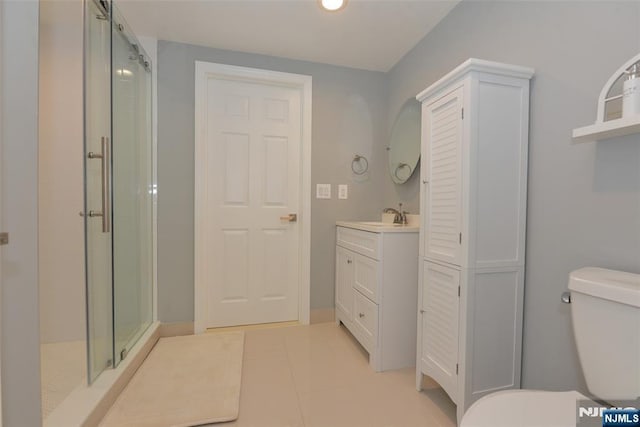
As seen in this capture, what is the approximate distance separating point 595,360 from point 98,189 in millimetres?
2210

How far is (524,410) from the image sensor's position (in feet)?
2.42

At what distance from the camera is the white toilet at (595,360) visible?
72 cm

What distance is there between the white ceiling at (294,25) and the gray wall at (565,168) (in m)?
0.62

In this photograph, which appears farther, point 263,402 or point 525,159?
point 263,402

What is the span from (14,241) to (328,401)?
1.47 m

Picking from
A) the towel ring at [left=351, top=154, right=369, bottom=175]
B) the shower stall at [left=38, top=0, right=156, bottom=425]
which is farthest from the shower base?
the towel ring at [left=351, top=154, right=369, bottom=175]

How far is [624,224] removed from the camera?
932 mm

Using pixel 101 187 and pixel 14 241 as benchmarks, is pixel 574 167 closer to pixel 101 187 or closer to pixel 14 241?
pixel 14 241

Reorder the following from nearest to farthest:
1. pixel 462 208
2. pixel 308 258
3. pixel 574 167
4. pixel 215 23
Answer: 1. pixel 574 167
2. pixel 462 208
3. pixel 215 23
4. pixel 308 258

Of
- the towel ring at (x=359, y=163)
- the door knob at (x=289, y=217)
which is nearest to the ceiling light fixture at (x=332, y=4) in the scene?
the towel ring at (x=359, y=163)

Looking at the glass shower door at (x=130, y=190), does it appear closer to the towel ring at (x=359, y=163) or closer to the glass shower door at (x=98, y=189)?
the glass shower door at (x=98, y=189)

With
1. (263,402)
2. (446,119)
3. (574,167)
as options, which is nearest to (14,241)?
(263,402)

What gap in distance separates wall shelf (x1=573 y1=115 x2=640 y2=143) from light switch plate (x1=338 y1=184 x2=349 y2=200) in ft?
5.36

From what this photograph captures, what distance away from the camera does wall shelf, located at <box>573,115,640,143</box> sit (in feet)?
2.63
